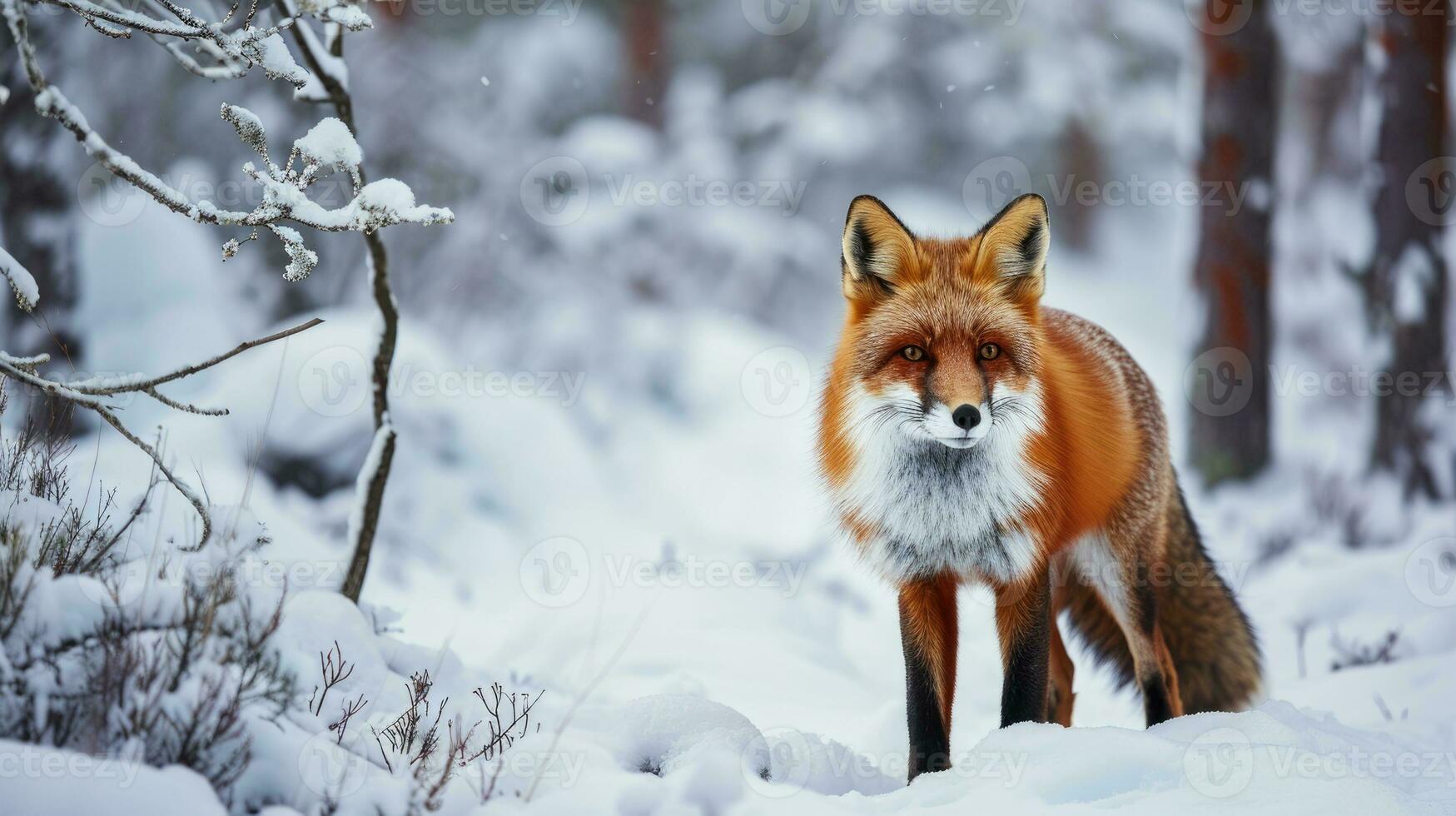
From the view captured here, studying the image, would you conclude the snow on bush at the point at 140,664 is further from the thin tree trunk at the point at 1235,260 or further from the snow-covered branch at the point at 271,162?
the thin tree trunk at the point at 1235,260

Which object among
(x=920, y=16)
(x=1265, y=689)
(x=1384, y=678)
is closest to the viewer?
(x=1265, y=689)

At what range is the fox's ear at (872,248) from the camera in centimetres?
304

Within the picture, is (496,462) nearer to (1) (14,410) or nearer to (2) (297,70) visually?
(1) (14,410)

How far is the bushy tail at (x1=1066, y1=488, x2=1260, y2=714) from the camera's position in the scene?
4.05 m

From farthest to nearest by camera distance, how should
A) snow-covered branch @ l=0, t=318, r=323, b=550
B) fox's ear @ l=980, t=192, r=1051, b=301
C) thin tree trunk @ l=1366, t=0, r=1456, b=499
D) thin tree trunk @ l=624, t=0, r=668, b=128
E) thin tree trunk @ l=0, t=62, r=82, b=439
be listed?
thin tree trunk @ l=624, t=0, r=668, b=128
thin tree trunk @ l=1366, t=0, r=1456, b=499
thin tree trunk @ l=0, t=62, r=82, b=439
fox's ear @ l=980, t=192, r=1051, b=301
snow-covered branch @ l=0, t=318, r=323, b=550

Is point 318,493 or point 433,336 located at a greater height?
A: point 433,336

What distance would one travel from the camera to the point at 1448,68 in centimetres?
739

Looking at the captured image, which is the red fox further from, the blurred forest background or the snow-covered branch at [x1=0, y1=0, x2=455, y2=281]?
the blurred forest background

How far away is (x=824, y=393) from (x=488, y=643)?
315 centimetres

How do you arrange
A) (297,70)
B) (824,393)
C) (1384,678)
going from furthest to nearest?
(1384,678), (824,393), (297,70)

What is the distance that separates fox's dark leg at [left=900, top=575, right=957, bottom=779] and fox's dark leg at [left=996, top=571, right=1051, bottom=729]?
175 millimetres

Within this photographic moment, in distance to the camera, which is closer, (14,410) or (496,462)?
(14,410)

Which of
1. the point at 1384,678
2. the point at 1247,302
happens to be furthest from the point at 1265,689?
the point at 1247,302

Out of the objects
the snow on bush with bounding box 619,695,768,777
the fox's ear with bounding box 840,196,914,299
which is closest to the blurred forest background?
the snow on bush with bounding box 619,695,768,777
